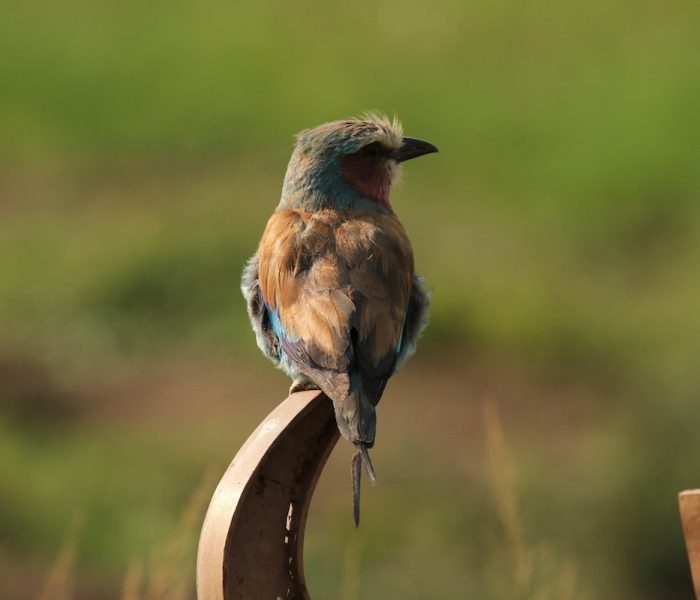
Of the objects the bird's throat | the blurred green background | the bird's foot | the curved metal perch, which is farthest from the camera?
the blurred green background

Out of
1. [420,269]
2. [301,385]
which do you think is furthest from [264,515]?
[420,269]

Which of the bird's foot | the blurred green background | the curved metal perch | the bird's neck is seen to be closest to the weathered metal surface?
the curved metal perch

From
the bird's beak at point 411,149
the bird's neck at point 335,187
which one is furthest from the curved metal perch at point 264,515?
the bird's beak at point 411,149

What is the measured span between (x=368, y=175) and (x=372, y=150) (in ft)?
0.24

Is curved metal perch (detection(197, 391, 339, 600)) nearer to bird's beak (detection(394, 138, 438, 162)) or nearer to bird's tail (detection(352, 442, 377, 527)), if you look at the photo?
bird's tail (detection(352, 442, 377, 527))

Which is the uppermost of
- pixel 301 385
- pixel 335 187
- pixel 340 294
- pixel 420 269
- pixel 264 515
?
pixel 335 187

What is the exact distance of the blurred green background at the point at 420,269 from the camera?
7.00m

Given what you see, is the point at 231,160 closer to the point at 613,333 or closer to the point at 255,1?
the point at 255,1

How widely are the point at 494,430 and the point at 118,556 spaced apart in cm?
385

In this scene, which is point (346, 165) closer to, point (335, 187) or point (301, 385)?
point (335, 187)

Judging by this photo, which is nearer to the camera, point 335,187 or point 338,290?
point 338,290

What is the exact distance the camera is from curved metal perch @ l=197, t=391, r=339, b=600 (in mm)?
2578

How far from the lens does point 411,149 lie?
447 cm

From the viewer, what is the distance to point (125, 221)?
11.4 meters
